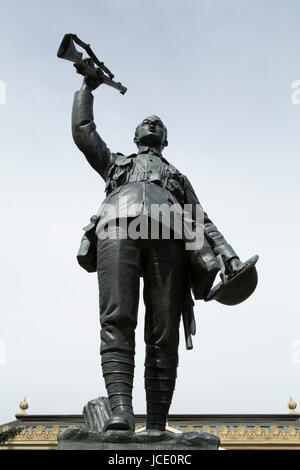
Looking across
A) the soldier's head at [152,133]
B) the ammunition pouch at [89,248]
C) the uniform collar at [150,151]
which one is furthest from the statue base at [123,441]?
the soldier's head at [152,133]

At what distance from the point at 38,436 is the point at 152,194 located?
604 inches

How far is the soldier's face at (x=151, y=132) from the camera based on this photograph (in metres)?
6.20

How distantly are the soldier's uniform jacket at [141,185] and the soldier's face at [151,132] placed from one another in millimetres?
119

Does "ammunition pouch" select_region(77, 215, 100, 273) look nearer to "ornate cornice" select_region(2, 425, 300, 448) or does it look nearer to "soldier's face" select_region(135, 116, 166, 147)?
"soldier's face" select_region(135, 116, 166, 147)

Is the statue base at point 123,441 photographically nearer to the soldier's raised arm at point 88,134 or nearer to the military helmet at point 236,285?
the military helmet at point 236,285

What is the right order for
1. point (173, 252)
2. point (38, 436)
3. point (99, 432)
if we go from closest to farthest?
point (99, 432) → point (173, 252) → point (38, 436)

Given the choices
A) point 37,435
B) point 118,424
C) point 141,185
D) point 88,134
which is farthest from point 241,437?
point 118,424

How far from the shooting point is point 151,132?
6.18 meters

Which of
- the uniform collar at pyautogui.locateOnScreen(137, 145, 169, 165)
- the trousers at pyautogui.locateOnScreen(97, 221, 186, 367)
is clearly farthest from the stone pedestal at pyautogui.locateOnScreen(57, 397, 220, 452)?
the uniform collar at pyautogui.locateOnScreen(137, 145, 169, 165)

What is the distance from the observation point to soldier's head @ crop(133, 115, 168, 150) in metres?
6.20

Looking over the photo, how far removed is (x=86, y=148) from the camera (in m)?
5.86
